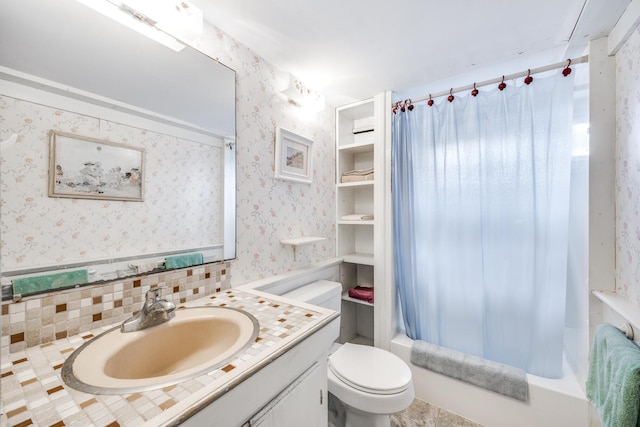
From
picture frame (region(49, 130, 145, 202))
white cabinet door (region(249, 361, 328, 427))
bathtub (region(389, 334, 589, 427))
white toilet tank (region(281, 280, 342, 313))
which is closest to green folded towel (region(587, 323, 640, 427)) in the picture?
bathtub (region(389, 334, 589, 427))

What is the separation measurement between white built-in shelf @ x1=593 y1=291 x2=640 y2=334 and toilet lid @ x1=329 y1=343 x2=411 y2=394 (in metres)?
0.90

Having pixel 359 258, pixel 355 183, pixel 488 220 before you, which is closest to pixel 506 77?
pixel 488 220

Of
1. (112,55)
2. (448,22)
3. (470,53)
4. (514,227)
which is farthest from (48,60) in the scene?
(514,227)

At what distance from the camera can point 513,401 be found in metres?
1.47

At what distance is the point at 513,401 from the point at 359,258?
1238mm

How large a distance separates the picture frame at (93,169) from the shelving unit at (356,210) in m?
1.46

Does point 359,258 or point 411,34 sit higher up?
point 411,34

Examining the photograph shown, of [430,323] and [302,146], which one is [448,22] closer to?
[302,146]

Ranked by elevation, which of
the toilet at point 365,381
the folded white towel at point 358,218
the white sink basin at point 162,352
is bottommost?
the toilet at point 365,381

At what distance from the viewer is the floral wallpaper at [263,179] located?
137 centimetres

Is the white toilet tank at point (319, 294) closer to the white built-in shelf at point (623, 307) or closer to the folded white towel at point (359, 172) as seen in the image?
the folded white towel at point (359, 172)

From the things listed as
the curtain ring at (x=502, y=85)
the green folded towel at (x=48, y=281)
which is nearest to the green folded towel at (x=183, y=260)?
the green folded towel at (x=48, y=281)

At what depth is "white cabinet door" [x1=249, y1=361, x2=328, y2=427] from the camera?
2.47 ft

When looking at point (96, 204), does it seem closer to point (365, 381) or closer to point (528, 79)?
point (365, 381)
